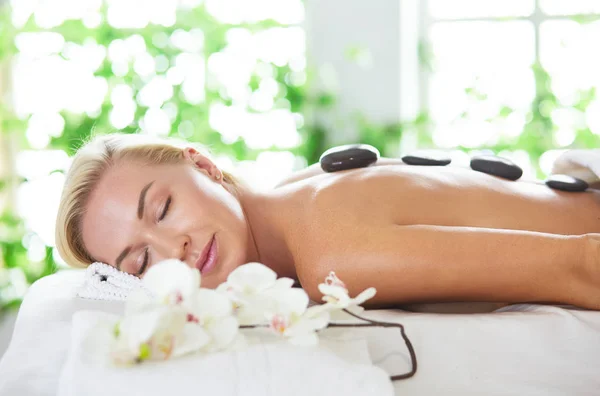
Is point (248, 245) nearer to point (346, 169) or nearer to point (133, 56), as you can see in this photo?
point (346, 169)

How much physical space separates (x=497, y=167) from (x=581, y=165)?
223 mm

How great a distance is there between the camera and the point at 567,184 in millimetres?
1632

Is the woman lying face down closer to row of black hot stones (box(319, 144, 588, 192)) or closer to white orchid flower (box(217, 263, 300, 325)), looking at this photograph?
row of black hot stones (box(319, 144, 588, 192))

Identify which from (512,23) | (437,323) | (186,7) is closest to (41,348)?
(437,323)

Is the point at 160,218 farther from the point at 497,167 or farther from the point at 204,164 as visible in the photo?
the point at 497,167

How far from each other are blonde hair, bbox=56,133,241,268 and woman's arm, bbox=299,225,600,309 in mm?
457

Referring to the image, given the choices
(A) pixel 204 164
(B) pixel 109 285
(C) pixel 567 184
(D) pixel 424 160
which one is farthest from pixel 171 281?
(C) pixel 567 184

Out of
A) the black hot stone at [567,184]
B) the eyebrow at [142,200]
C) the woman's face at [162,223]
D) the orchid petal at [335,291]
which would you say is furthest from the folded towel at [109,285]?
the black hot stone at [567,184]

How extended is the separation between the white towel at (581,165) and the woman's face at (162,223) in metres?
0.77

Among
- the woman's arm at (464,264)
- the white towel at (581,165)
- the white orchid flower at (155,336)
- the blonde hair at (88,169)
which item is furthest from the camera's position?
the white towel at (581,165)

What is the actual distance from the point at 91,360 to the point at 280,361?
0.23 m

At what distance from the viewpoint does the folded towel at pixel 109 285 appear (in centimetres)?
148

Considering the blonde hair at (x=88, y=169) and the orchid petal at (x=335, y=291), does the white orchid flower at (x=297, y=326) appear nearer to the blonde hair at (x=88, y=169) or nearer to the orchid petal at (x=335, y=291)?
the orchid petal at (x=335, y=291)

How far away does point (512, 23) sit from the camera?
3.14 meters
